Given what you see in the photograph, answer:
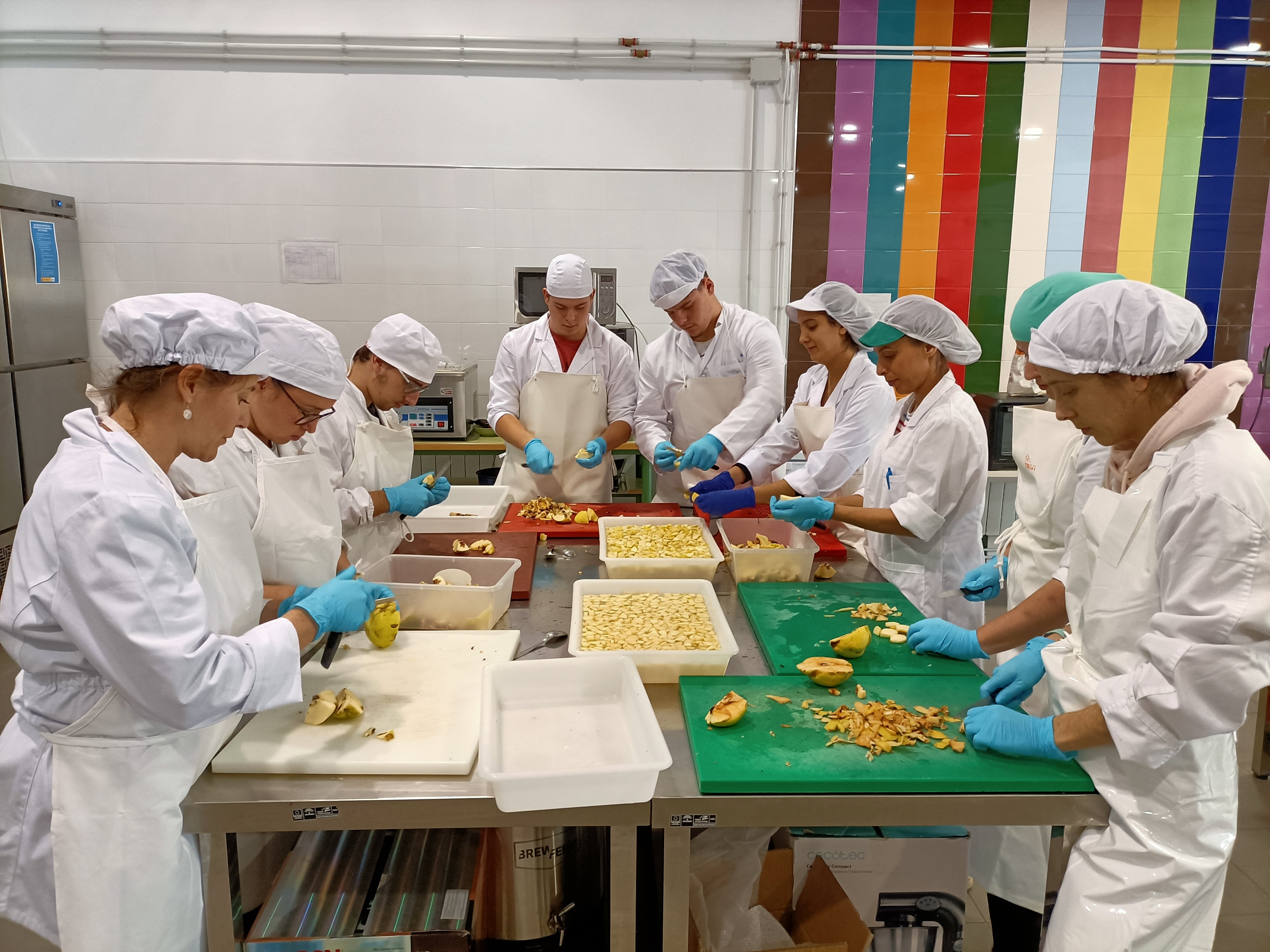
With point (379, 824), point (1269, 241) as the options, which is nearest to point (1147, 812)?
point (379, 824)

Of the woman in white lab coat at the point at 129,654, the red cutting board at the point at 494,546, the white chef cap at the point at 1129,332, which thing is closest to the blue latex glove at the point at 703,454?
the red cutting board at the point at 494,546

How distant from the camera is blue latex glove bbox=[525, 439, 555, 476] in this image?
340cm

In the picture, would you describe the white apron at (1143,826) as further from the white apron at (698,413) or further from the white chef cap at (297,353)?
the white apron at (698,413)

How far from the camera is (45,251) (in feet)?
15.7

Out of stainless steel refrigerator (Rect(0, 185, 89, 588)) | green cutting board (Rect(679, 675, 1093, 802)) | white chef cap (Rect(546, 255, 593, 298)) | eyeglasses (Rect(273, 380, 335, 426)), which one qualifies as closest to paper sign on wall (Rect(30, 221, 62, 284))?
stainless steel refrigerator (Rect(0, 185, 89, 588))

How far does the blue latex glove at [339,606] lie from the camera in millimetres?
1620

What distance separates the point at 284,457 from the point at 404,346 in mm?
740

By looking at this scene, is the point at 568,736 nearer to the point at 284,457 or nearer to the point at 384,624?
the point at 384,624

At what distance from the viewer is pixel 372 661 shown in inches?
71.6

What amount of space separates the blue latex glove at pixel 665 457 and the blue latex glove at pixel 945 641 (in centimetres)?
157

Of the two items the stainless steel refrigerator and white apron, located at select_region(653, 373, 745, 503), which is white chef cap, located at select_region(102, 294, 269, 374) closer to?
white apron, located at select_region(653, 373, 745, 503)

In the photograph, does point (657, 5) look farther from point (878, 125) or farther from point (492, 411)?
point (492, 411)

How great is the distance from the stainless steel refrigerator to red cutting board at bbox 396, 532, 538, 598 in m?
3.21

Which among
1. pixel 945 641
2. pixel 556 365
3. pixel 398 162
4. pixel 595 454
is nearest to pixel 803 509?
pixel 945 641
